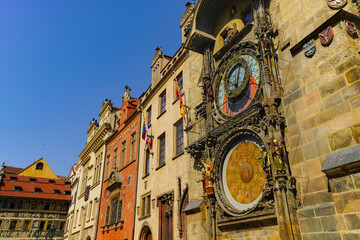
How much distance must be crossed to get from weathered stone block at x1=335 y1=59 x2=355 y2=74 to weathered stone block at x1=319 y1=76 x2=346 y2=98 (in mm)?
157

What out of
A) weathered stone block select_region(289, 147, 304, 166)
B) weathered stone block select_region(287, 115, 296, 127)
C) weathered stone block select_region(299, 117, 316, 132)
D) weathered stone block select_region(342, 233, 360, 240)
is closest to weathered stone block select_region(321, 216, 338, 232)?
weathered stone block select_region(342, 233, 360, 240)

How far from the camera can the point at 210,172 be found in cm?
1020

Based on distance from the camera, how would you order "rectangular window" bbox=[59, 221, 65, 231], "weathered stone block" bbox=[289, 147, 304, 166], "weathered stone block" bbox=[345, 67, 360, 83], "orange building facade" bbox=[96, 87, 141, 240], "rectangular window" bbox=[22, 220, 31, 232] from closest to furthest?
1. "weathered stone block" bbox=[345, 67, 360, 83]
2. "weathered stone block" bbox=[289, 147, 304, 166]
3. "orange building facade" bbox=[96, 87, 141, 240]
4. "rectangular window" bbox=[22, 220, 31, 232]
5. "rectangular window" bbox=[59, 221, 65, 231]

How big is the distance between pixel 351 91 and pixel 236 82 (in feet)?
15.1

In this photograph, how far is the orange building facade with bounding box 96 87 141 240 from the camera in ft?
66.4

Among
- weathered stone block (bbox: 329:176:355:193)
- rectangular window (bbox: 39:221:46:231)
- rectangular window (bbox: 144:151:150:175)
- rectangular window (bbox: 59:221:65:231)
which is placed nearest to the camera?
weathered stone block (bbox: 329:176:355:193)

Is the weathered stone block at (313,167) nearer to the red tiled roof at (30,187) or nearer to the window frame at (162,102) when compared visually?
the window frame at (162,102)

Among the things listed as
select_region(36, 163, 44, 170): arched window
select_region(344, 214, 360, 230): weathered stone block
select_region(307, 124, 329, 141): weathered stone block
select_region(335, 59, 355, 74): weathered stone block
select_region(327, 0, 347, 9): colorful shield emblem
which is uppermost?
select_region(36, 163, 44, 170): arched window

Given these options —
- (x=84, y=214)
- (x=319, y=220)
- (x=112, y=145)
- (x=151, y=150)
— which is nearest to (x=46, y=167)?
(x=84, y=214)

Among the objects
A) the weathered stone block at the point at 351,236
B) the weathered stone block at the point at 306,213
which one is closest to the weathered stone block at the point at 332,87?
the weathered stone block at the point at 306,213

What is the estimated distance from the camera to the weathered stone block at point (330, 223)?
584 cm

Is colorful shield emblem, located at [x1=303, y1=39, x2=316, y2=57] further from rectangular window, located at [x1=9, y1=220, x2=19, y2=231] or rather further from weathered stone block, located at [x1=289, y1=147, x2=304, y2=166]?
rectangular window, located at [x1=9, y1=220, x2=19, y2=231]

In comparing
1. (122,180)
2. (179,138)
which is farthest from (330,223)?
(122,180)

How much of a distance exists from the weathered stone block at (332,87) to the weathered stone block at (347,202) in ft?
7.74
